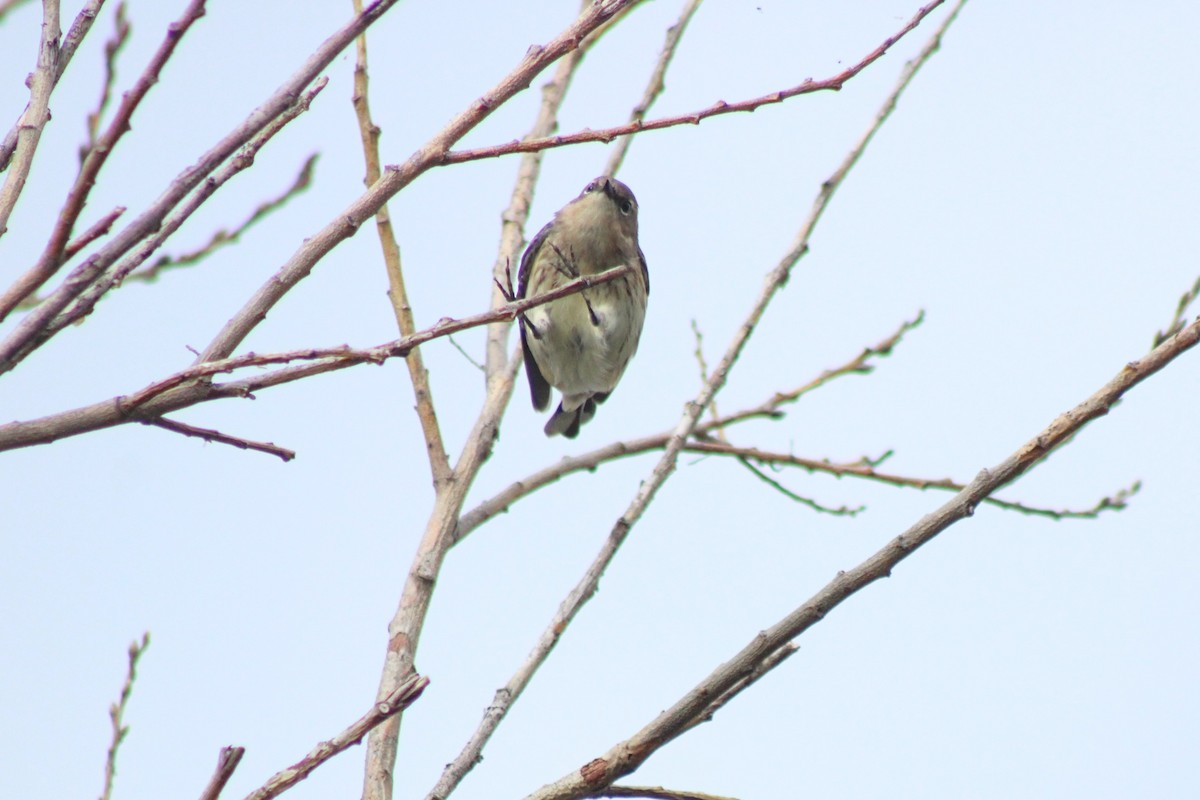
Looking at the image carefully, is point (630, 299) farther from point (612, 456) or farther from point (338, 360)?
point (338, 360)

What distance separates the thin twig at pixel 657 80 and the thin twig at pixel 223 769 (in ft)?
11.0

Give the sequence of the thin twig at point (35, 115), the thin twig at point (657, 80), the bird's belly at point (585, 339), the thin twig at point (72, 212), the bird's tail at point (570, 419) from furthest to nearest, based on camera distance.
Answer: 1. the bird's tail at point (570, 419)
2. the bird's belly at point (585, 339)
3. the thin twig at point (657, 80)
4. the thin twig at point (35, 115)
5. the thin twig at point (72, 212)

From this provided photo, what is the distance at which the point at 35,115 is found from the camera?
2008mm

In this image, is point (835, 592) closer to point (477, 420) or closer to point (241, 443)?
point (241, 443)

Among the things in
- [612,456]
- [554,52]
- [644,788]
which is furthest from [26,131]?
[612,456]

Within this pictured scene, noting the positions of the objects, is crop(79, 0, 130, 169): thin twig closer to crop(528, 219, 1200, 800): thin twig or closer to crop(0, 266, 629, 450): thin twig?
crop(0, 266, 629, 450): thin twig

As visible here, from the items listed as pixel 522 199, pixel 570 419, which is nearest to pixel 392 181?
pixel 522 199

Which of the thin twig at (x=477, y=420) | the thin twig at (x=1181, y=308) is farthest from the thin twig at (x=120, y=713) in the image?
the thin twig at (x=1181, y=308)

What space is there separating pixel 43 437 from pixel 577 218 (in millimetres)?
4484

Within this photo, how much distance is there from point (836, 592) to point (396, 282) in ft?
8.04

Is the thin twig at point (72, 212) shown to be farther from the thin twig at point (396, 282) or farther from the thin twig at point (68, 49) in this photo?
the thin twig at point (396, 282)

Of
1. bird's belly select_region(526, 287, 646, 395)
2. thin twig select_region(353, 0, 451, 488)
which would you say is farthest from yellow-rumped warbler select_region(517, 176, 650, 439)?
thin twig select_region(353, 0, 451, 488)

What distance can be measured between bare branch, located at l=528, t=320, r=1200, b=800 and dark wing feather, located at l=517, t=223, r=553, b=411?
3.92m

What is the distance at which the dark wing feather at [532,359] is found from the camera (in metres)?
6.25
